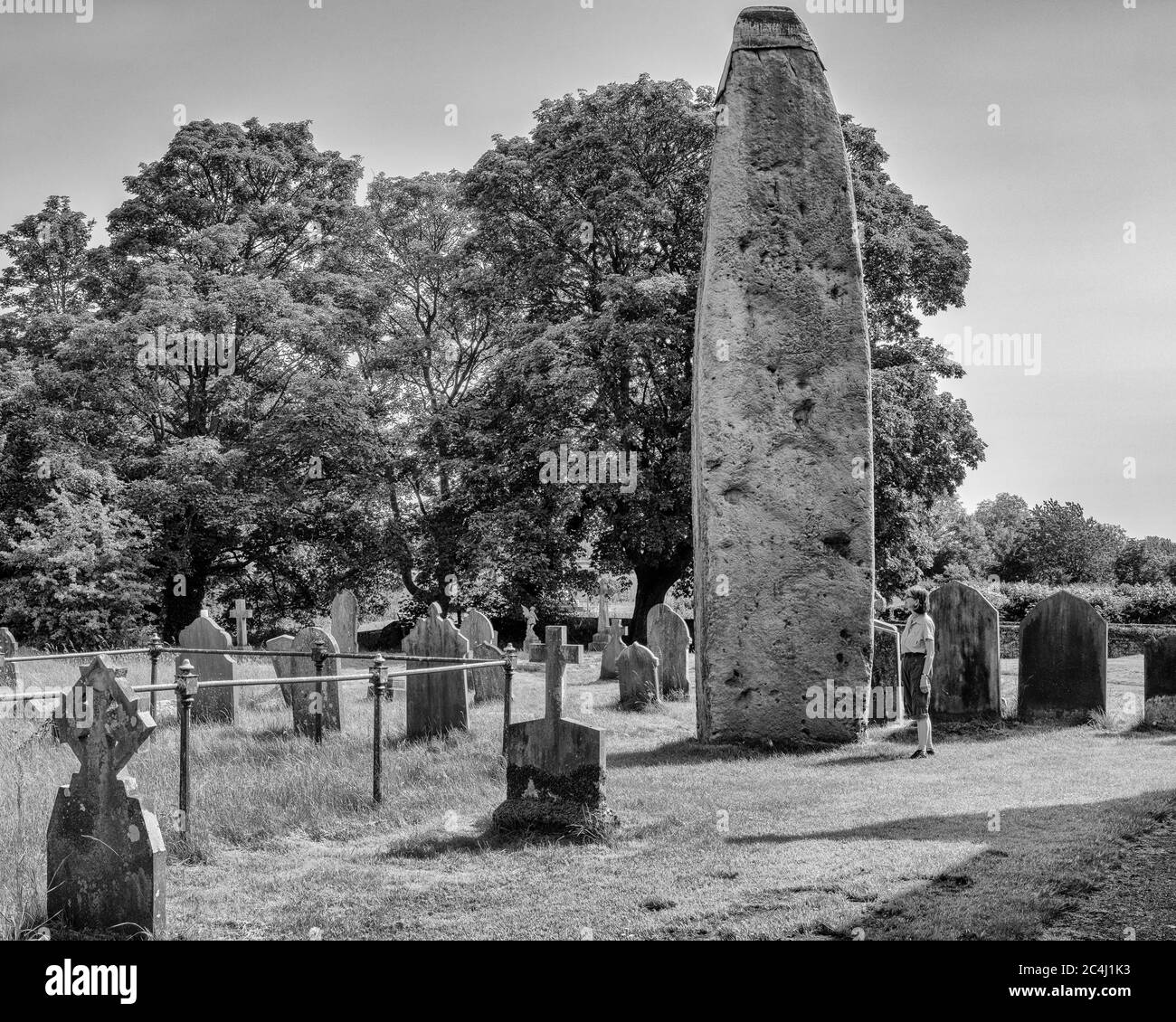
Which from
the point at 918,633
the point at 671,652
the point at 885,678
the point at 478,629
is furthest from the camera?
the point at 478,629

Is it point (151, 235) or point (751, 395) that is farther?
point (151, 235)

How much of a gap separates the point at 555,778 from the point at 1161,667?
9454 mm

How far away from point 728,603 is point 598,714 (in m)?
3.99

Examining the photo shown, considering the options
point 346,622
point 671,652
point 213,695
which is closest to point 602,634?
point 346,622

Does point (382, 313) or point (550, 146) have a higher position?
point (550, 146)

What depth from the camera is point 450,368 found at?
34281 millimetres

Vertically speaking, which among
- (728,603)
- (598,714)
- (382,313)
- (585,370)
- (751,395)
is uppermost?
(382,313)

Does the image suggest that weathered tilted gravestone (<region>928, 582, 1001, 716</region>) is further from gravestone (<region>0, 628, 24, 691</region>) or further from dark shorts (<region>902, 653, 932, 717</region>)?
gravestone (<region>0, 628, 24, 691</region>)

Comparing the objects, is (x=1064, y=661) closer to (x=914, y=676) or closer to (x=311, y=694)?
(x=914, y=676)

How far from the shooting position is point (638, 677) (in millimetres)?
15523

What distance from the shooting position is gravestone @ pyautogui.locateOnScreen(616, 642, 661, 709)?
609 inches

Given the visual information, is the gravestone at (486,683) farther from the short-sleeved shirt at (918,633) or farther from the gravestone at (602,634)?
the gravestone at (602,634)
